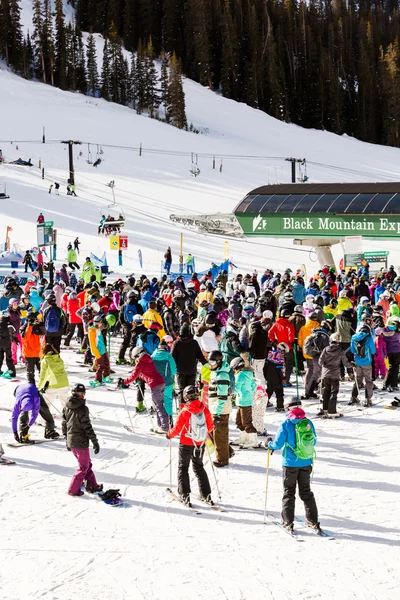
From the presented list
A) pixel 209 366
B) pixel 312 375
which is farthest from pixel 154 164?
pixel 209 366

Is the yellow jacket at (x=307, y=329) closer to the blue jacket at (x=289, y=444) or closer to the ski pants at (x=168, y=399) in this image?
the ski pants at (x=168, y=399)

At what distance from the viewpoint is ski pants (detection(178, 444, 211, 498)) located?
748cm

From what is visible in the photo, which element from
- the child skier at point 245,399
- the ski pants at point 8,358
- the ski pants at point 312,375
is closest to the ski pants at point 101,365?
the ski pants at point 8,358

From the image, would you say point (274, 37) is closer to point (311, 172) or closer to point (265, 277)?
point (311, 172)

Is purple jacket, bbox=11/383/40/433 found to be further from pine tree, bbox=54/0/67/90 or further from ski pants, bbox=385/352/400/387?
pine tree, bbox=54/0/67/90

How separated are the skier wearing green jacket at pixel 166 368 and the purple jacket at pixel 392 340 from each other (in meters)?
3.29

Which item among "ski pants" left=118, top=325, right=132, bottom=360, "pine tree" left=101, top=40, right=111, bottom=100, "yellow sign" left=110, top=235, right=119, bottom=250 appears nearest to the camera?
"ski pants" left=118, top=325, right=132, bottom=360

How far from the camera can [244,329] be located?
10898 millimetres

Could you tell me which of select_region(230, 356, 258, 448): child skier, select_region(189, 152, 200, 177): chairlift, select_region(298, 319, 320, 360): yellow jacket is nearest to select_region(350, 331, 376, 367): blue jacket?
select_region(298, 319, 320, 360): yellow jacket

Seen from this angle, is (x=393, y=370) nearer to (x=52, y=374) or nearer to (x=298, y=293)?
(x=298, y=293)

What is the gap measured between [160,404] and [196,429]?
229 cm

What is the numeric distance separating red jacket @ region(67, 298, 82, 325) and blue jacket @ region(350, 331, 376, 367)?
18.6 ft

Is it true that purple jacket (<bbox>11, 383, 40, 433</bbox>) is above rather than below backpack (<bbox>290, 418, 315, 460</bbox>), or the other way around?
below

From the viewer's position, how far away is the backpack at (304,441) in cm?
684
